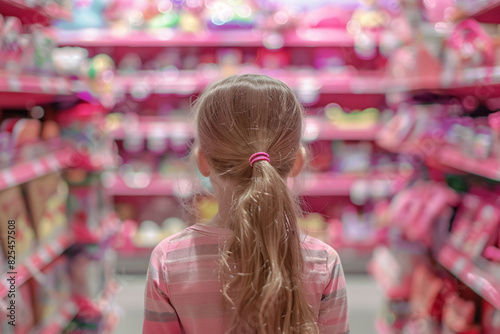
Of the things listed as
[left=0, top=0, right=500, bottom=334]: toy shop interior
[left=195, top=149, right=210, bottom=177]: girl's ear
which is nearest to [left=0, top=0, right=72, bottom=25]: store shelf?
[left=0, top=0, right=500, bottom=334]: toy shop interior

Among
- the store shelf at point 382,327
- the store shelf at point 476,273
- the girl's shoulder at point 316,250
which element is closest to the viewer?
the girl's shoulder at point 316,250

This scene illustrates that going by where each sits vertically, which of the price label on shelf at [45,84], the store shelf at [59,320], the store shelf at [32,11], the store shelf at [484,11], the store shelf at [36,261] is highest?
the store shelf at [32,11]

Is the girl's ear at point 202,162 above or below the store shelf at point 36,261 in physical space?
above

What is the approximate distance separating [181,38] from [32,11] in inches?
73.6

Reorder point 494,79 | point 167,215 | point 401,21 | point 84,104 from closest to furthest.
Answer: point 494,79, point 84,104, point 401,21, point 167,215

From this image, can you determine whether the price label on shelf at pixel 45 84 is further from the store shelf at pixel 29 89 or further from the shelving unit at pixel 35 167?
the shelving unit at pixel 35 167

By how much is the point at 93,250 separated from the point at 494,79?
6.51 ft

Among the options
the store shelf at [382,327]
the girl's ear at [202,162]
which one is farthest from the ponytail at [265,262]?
the store shelf at [382,327]

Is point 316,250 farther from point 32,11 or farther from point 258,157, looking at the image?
point 32,11

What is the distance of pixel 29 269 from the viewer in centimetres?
190

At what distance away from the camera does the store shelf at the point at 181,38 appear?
3998 millimetres

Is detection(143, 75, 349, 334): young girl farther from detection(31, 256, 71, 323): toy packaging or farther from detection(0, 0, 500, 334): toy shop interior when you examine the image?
detection(31, 256, 71, 323): toy packaging

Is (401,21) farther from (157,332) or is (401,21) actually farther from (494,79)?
(157,332)

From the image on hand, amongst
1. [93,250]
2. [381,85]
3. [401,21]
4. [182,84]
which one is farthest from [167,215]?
[401,21]
